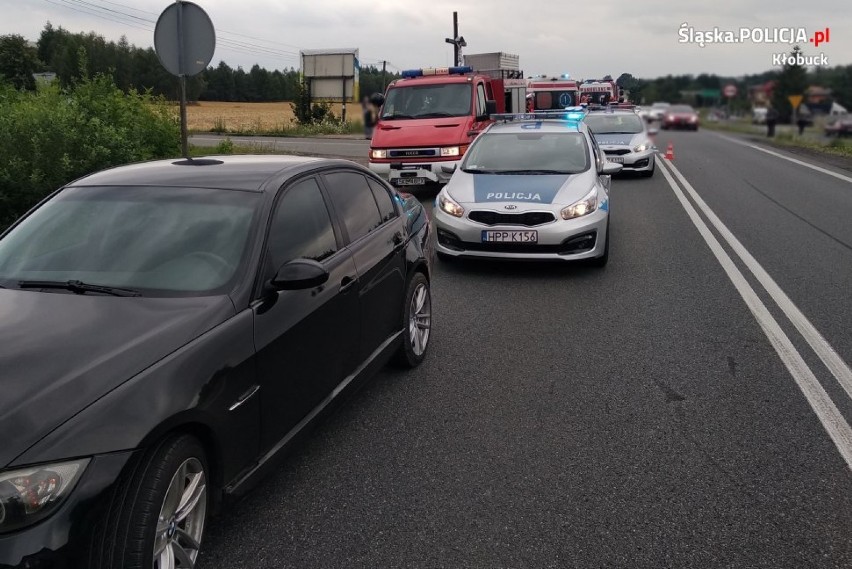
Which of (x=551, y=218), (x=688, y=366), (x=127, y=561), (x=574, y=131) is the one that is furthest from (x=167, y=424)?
(x=574, y=131)

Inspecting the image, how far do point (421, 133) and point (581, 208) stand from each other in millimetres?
6956

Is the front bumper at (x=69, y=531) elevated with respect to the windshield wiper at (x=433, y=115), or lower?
lower

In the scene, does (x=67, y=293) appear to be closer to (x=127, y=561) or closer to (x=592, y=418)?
(x=127, y=561)

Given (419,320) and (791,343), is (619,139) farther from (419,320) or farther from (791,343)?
(419,320)

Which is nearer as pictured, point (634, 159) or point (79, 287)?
point (79, 287)

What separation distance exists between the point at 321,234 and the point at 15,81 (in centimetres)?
1021

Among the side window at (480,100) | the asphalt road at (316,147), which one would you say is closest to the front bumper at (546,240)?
the side window at (480,100)

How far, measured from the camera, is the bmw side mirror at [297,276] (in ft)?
10.5

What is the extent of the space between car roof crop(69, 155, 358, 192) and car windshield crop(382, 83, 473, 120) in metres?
10.8

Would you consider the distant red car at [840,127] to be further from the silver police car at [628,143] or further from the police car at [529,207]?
the police car at [529,207]

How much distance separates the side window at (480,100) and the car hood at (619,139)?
11.8ft

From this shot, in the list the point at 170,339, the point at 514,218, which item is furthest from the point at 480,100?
the point at 170,339

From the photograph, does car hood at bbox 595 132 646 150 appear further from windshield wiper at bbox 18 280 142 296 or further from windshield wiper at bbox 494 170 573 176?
windshield wiper at bbox 18 280 142 296

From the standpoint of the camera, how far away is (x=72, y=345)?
2605 mm
